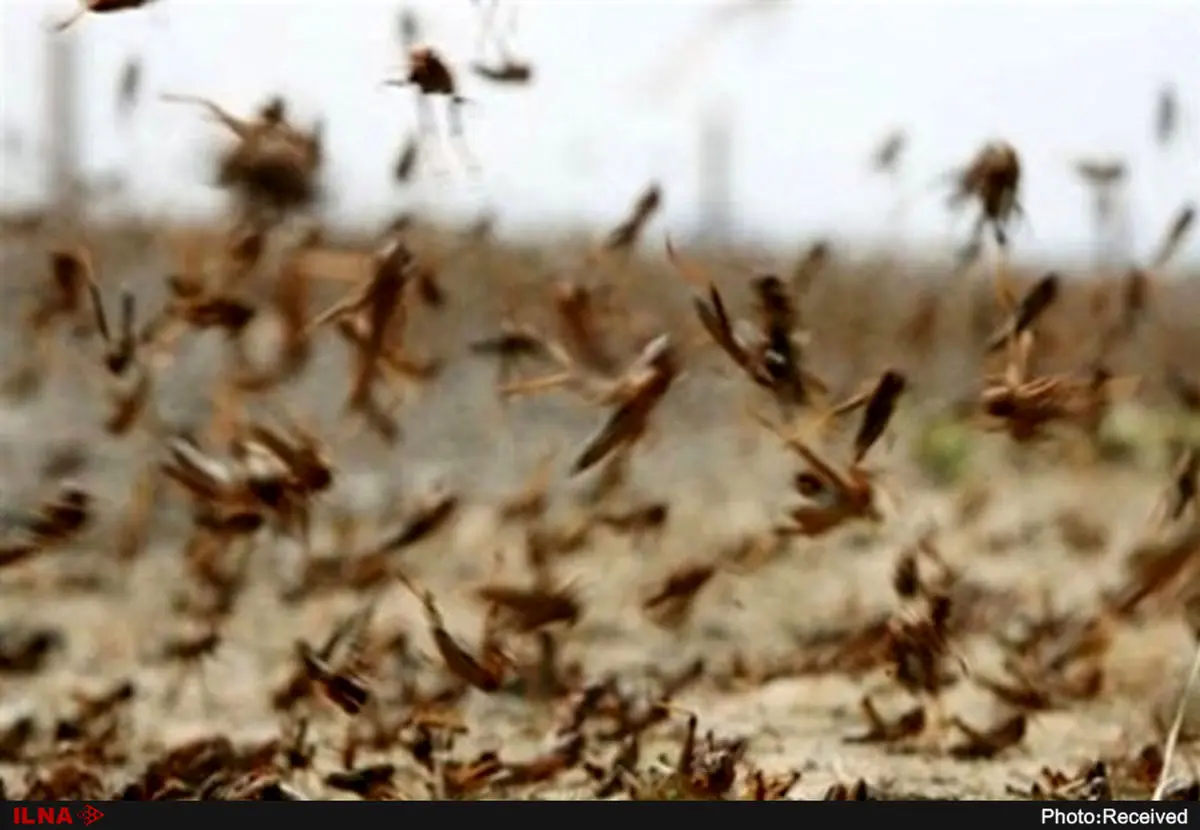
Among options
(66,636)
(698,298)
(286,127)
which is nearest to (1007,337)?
(698,298)

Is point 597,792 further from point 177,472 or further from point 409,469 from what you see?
point 409,469

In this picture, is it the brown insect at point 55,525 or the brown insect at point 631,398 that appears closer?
the brown insect at point 631,398

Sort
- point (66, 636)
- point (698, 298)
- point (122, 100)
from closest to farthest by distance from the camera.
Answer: point (698, 298)
point (122, 100)
point (66, 636)

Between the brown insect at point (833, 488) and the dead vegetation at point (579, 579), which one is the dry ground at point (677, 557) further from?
the brown insect at point (833, 488)

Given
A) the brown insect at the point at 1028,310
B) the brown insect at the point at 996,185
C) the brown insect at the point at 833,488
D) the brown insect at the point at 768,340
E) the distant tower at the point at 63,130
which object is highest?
Result: the brown insect at the point at 996,185

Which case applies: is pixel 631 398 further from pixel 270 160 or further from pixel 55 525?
pixel 270 160

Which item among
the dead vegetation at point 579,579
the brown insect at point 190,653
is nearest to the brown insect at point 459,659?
the dead vegetation at point 579,579
